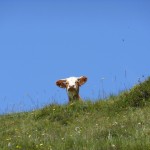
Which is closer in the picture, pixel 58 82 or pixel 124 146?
pixel 124 146

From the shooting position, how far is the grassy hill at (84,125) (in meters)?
8.80

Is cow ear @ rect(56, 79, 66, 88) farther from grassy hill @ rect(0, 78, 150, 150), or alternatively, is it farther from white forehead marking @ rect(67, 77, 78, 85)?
grassy hill @ rect(0, 78, 150, 150)

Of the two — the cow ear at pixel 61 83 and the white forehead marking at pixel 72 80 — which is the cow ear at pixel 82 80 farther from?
the cow ear at pixel 61 83

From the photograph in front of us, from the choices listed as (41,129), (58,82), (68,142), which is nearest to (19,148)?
(68,142)

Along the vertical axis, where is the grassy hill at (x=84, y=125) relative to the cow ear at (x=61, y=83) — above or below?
below

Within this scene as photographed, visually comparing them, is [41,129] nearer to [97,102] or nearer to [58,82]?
[97,102]

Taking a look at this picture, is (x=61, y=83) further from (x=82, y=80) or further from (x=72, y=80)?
(x=82, y=80)

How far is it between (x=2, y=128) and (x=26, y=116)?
211cm

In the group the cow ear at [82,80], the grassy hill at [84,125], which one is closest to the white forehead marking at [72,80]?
the cow ear at [82,80]

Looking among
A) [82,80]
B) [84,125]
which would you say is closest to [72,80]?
[82,80]

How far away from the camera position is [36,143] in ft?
30.4

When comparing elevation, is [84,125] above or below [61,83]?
below

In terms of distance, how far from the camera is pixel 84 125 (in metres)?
12.8

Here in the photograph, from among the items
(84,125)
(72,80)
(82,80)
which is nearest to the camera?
(84,125)
